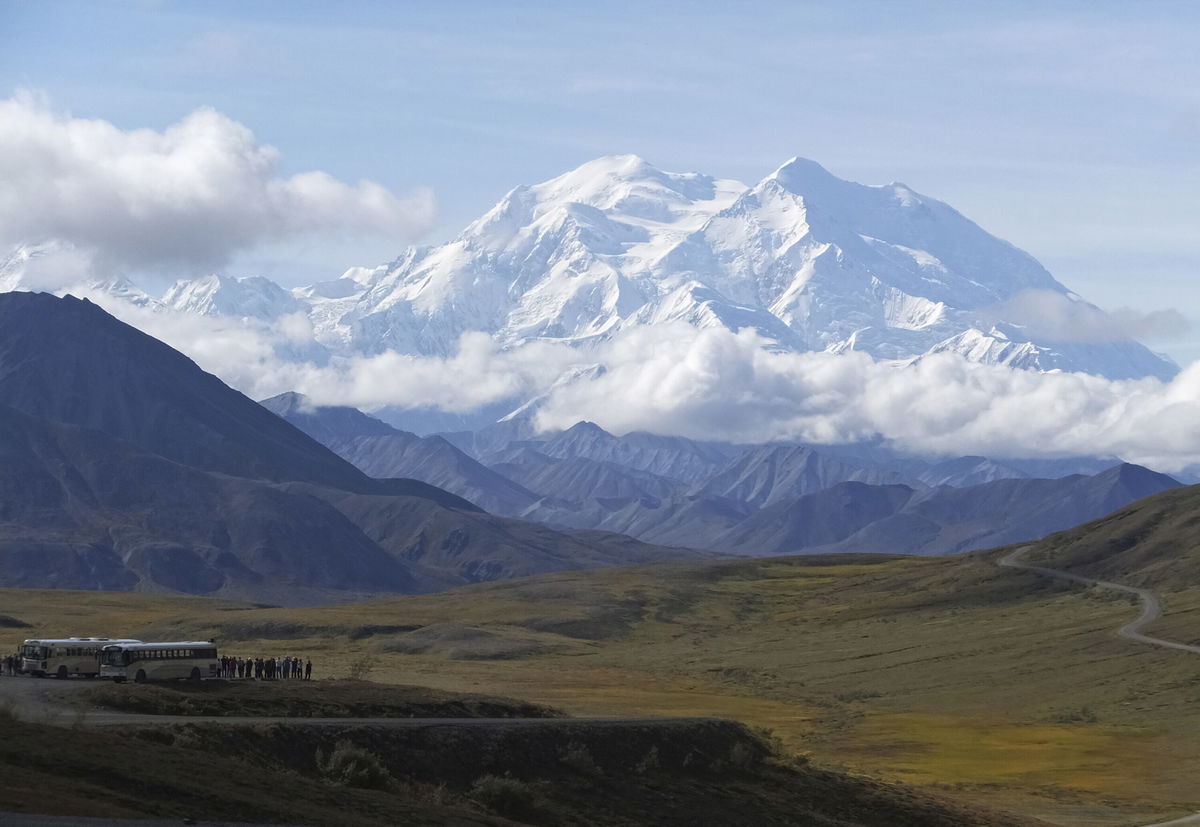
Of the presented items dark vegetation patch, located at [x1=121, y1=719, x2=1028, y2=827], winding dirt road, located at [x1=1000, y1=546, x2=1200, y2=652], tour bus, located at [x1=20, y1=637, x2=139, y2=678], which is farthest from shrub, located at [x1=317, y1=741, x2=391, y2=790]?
winding dirt road, located at [x1=1000, y1=546, x2=1200, y2=652]

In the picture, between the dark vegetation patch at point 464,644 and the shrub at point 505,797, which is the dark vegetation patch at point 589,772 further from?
the dark vegetation patch at point 464,644

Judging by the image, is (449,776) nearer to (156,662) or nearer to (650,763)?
(650,763)

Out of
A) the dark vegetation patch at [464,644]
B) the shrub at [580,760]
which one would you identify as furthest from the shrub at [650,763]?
the dark vegetation patch at [464,644]

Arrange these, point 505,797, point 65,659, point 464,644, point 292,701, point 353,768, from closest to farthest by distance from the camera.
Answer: point 353,768
point 505,797
point 292,701
point 65,659
point 464,644

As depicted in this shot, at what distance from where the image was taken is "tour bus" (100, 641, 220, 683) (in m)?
74.2

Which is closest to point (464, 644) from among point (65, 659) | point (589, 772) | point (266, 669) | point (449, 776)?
point (266, 669)

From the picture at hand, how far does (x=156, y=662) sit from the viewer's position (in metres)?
74.8

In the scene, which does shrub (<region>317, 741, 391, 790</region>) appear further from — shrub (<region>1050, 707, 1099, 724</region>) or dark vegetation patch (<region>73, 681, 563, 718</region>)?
shrub (<region>1050, 707, 1099, 724</region>)

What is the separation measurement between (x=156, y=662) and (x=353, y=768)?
80.5 feet

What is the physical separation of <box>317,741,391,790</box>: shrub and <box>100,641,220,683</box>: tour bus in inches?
844

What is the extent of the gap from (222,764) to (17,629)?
147658 mm

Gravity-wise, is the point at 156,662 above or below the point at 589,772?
above

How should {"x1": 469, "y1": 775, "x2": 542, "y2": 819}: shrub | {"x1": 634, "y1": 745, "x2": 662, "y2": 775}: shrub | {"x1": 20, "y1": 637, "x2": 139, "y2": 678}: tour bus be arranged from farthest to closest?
{"x1": 20, "y1": 637, "x2": 139, "y2": 678}: tour bus → {"x1": 634, "y1": 745, "x2": 662, "y2": 775}: shrub → {"x1": 469, "y1": 775, "x2": 542, "y2": 819}: shrub

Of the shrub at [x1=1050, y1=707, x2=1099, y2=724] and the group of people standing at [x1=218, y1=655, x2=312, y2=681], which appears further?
the shrub at [x1=1050, y1=707, x2=1099, y2=724]
